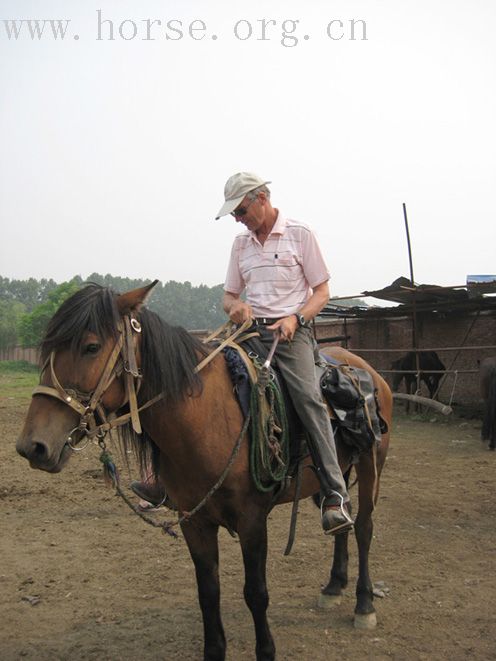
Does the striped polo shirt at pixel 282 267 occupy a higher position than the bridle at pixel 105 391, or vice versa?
the striped polo shirt at pixel 282 267

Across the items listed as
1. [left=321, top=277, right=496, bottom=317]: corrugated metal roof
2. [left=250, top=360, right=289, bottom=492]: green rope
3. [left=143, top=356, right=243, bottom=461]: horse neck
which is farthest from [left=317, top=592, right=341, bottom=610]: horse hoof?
[left=321, top=277, right=496, bottom=317]: corrugated metal roof

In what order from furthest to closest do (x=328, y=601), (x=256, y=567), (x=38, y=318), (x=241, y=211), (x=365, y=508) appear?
(x=38, y=318) → (x=365, y=508) → (x=328, y=601) → (x=241, y=211) → (x=256, y=567)

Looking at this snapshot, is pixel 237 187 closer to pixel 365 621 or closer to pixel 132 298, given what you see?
pixel 132 298

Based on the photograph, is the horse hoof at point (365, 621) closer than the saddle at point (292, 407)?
No

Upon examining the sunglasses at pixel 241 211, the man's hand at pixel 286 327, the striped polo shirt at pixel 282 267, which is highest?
the sunglasses at pixel 241 211

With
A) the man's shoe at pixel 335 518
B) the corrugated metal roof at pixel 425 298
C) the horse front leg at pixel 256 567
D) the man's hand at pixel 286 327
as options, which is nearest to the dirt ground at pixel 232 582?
the horse front leg at pixel 256 567

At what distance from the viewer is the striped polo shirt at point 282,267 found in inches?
134

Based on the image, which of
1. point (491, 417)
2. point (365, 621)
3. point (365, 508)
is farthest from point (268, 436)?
point (491, 417)

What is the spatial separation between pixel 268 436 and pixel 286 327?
2.00 feet

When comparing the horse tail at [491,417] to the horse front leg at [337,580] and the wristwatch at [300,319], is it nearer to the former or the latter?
the horse front leg at [337,580]

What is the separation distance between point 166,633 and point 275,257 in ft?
8.30

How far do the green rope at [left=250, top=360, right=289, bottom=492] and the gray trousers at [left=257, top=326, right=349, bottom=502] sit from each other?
0.36 feet

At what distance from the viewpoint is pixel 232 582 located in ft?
14.9

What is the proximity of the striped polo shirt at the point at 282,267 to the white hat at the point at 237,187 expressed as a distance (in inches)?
Answer: 11.0
